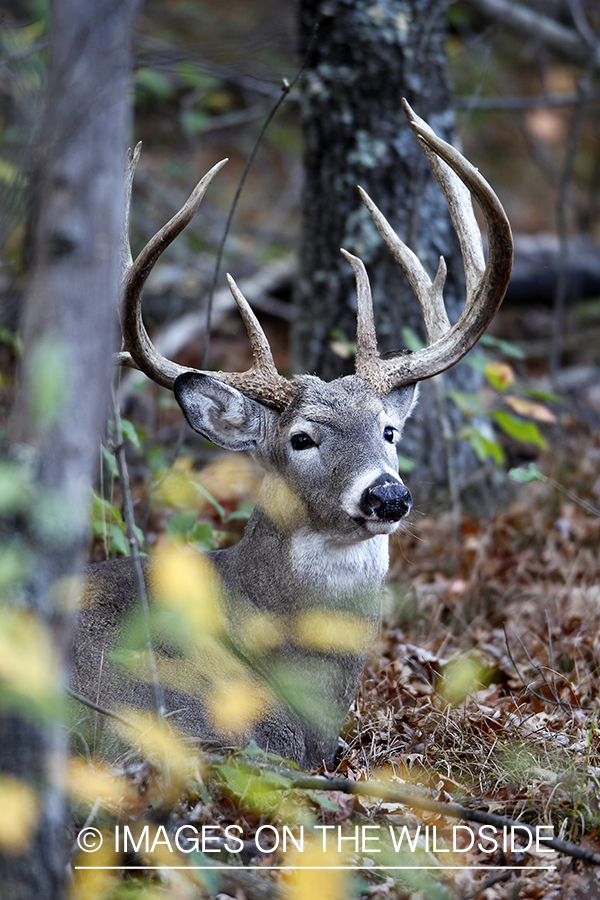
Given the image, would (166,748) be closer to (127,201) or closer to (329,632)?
(329,632)

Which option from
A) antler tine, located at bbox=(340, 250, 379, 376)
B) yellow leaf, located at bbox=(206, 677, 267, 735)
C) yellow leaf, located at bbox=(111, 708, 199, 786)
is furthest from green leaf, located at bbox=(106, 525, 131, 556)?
antler tine, located at bbox=(340, 250, 379, 376)

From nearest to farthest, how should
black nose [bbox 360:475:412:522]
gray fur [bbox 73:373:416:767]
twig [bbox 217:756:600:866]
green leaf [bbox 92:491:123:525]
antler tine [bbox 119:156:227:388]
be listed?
twig [bbox 217:756:600:866], black nose [bbox 360:475:412:522], antler tine [bbox 119:156:227:388], gray fur [bbox 73:373:416:767], green leaf [bbox 92:491:123:525]

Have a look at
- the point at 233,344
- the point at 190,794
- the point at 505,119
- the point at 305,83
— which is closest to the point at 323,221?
the point at 305,83

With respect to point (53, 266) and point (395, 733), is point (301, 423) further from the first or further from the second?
point (53, 266)

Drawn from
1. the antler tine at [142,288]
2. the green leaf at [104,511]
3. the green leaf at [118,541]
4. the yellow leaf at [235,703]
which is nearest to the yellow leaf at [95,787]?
the yellow leaf at [235,703]

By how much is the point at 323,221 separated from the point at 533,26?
511cm

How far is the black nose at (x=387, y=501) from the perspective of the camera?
3.99 m

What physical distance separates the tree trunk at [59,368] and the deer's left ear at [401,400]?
239 cm

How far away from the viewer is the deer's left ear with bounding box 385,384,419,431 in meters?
4.88

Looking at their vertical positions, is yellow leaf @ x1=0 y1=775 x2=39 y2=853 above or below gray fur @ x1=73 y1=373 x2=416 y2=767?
below

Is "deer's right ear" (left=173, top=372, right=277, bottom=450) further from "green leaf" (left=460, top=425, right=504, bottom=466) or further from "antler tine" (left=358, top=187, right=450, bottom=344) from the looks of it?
"green leaf" (left=460, top=425, right=504, bottom=466)

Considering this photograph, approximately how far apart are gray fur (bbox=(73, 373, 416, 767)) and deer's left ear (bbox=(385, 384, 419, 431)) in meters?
0.14

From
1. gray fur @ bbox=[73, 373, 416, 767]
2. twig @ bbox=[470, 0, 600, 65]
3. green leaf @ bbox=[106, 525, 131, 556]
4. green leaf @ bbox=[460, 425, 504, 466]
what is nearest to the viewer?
gray fur @ bbox=[73, 373, 416, 767]

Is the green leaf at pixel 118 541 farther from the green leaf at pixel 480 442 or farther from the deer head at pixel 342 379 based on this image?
the green leaf at pixel 480 442
